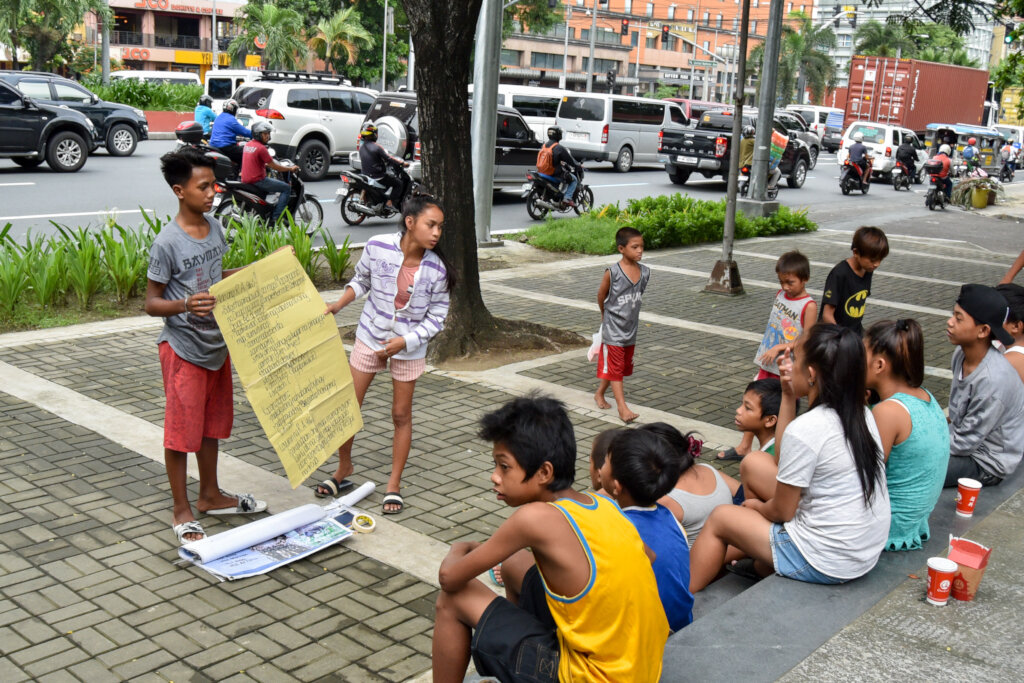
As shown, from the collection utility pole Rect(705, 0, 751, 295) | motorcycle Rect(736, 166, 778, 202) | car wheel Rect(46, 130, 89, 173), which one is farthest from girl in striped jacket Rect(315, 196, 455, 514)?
motorcycle Rect(736, 166, 778, 202)

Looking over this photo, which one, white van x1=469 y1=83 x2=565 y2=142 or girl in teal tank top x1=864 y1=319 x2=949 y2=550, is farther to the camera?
white van x1=469 y1=83 x2=565 y2=142

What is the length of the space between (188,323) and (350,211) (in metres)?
10.3

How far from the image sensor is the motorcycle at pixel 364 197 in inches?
569

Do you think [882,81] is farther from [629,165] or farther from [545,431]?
[545,431]

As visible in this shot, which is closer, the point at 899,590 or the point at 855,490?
the point at 855,490

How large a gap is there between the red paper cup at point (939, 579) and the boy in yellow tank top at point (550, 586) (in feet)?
4.62

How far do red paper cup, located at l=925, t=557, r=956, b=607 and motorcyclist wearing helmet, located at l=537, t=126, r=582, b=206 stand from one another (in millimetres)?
13159

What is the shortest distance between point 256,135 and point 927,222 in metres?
14.0

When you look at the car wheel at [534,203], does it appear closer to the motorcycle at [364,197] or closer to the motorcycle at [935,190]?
the motorcycle at [364,197]

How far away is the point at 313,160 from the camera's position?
20.4 m

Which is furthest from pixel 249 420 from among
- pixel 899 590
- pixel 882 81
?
pixel 882 81

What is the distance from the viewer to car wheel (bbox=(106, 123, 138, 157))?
2231 centimetres

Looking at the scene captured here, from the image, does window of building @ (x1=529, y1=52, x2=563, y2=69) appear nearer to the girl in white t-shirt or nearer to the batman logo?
the batman logo

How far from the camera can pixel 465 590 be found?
→ 3.13m
